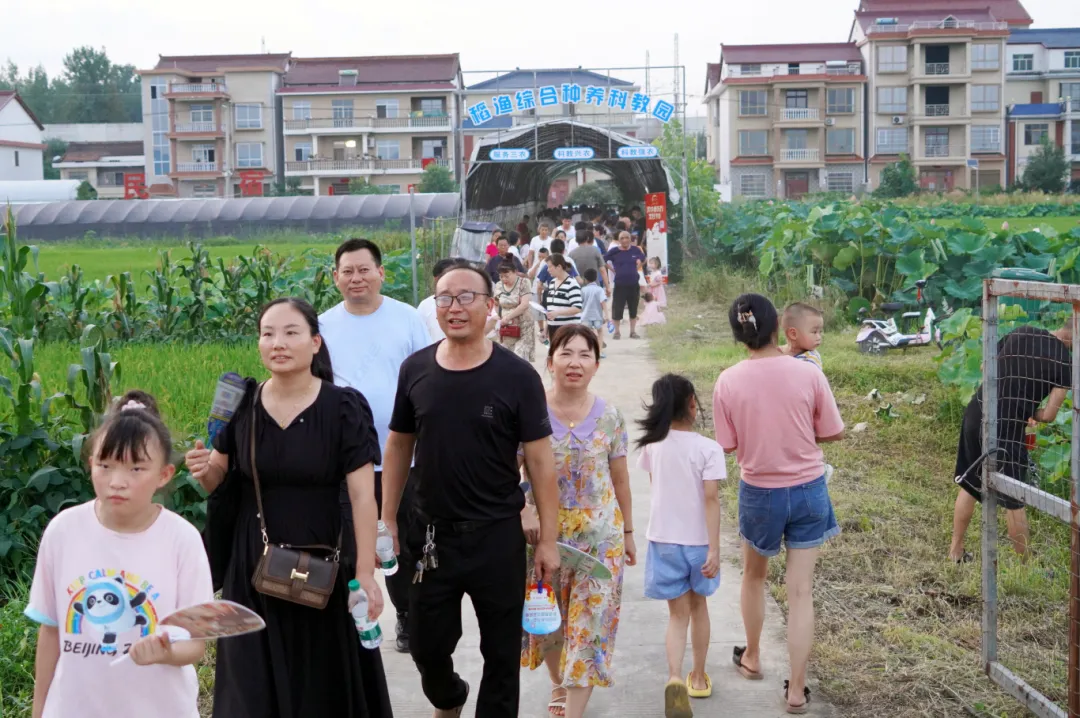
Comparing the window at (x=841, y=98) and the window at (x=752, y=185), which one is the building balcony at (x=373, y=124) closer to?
the window at (x=752, y=185)

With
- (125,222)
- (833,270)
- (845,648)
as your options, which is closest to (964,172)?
(125,222)

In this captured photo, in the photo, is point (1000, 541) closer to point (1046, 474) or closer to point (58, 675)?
point (1046, 474)

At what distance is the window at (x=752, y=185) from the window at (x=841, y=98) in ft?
17.1

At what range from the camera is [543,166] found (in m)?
40.2

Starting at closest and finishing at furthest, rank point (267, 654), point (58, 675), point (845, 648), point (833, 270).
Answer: point (58, 675)
point (267, 654)
point (845, 648)
point (833, 270)

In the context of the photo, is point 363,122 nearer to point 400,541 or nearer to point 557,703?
point 557,703

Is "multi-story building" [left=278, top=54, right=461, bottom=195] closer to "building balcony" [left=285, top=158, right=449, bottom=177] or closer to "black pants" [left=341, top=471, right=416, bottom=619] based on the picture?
"building balcony" [left=285, top=158, right=449, bottom=177]

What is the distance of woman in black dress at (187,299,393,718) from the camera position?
3.93 m

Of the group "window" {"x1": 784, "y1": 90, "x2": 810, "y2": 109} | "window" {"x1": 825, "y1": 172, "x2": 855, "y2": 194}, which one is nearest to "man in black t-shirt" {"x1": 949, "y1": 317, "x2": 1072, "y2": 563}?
"window" {"x1": 784, "y1": 90, "x2": 810, "y2": 109}

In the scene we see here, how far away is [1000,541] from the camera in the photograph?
7.34 metres

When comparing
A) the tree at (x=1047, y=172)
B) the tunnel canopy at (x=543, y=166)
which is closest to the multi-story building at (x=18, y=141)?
the tunnel canopy at (x=543, y=166)

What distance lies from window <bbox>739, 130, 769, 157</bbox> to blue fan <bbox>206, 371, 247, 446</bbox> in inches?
2542

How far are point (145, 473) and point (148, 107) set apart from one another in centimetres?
7052

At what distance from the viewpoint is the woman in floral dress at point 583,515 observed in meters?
4.70
